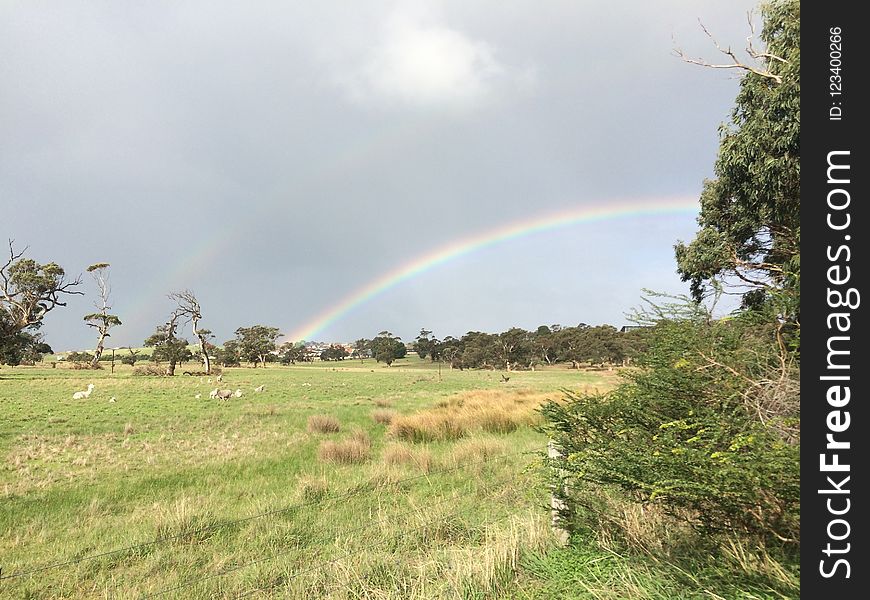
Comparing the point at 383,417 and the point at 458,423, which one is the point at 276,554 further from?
the point at 383,417

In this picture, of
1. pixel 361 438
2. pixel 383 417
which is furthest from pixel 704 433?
pixel 383 417

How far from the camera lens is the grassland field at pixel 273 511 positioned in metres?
4.39

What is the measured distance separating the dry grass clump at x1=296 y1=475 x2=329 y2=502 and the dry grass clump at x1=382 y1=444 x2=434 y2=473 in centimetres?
187

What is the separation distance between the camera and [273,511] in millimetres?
6797

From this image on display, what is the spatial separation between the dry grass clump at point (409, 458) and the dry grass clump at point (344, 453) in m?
0.69

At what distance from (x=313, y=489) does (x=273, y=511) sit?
1.17m

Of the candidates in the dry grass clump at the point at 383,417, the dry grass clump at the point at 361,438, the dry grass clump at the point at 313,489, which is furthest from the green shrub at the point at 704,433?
the dry grass clump at the point at 383,417

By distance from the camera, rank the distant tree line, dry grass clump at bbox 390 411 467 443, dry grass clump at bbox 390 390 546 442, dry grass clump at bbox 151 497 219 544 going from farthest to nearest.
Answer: the distant tree line < dry grass clump at bbox 390 390 546 442 < dry grass clump at bbox 390 411 467 443 < dry grass clump at bbox 151 497 219 544

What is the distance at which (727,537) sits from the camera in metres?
3.26

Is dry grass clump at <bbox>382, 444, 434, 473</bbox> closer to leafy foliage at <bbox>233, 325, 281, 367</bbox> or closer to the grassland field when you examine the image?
the grassland field

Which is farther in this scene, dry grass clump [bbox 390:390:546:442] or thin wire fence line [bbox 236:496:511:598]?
dry grass clump [bbox 390:390:546:442]

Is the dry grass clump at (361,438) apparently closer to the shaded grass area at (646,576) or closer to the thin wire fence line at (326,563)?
the thin wire fence line at (326,563)

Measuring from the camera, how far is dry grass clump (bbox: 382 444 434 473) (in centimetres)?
947

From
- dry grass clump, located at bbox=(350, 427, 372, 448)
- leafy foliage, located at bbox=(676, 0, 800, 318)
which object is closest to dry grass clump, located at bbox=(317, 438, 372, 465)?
dry grass clump, located at bbox=(350, 427, 372, 448)
